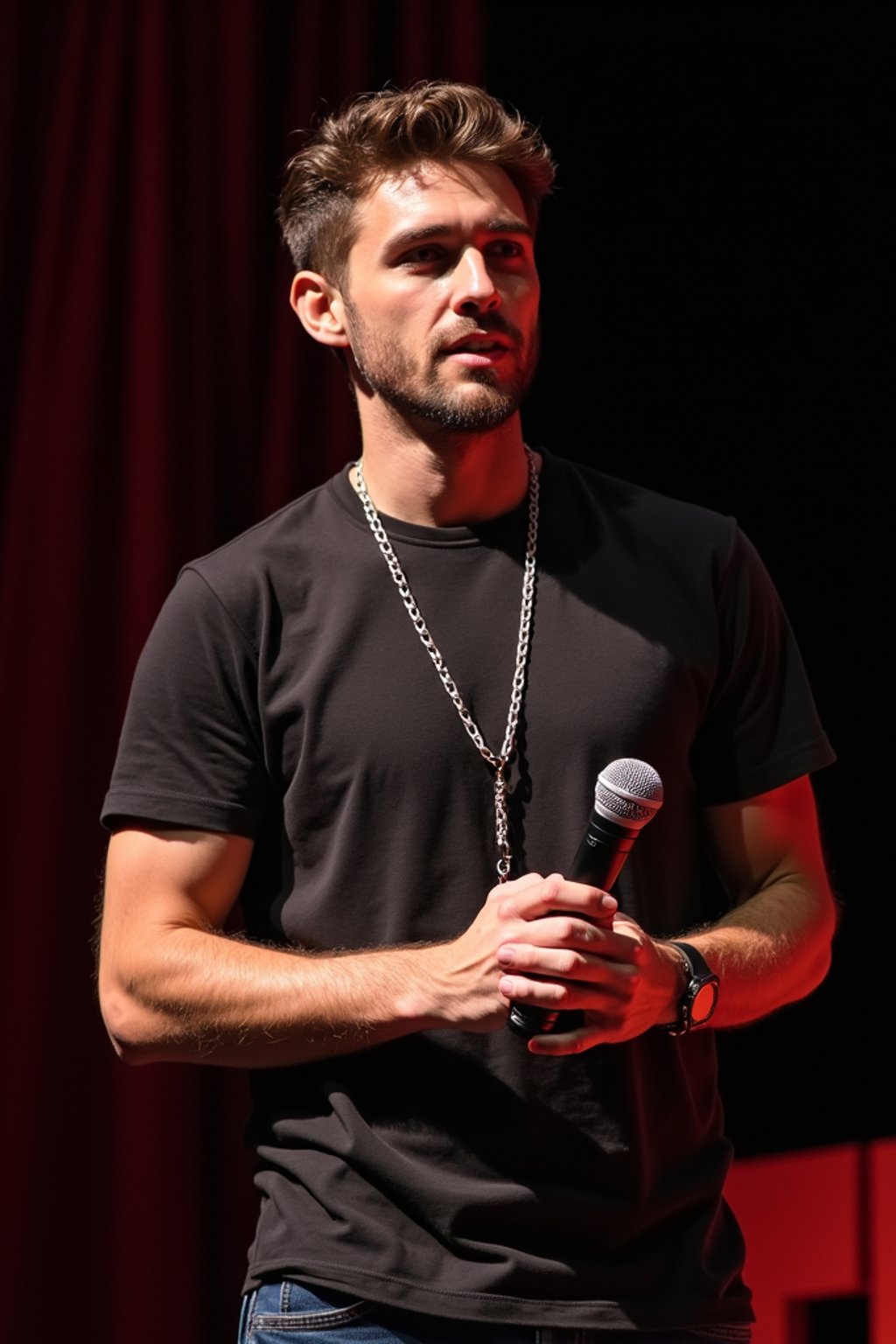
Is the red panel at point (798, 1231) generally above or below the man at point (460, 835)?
below

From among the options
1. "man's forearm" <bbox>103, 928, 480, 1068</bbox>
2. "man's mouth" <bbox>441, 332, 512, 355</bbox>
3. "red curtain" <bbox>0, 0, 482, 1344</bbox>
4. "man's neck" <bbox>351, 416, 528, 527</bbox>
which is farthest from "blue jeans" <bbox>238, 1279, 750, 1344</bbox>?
"red curtain" <bbox>0, 0, 482, 1344</bbox>

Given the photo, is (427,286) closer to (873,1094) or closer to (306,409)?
(306,409)

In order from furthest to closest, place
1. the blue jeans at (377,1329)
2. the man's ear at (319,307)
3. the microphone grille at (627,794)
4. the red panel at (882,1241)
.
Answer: the red panel at (882,1241), the man's ear at (319,307), the blue jeans at (377,1329), the microphone grille at (627,794)

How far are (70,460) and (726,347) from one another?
1.23 meters

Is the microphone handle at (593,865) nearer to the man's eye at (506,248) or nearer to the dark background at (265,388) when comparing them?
the man's eye at (506,248)

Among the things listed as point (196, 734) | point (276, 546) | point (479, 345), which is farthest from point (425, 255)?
point (196, 734)

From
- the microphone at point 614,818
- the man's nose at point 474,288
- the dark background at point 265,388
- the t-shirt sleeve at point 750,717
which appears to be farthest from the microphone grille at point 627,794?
the dark background at point 265,388

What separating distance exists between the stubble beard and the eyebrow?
0.11 m

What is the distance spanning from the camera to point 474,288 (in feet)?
6.82

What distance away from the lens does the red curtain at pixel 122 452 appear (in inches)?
114

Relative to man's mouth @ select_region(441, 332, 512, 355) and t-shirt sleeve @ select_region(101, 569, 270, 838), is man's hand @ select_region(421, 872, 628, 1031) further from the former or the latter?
man's mouth @ select_region(441, 332, 512, 355)

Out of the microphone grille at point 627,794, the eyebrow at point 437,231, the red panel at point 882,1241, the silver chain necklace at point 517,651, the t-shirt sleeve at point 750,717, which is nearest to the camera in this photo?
the microphone grille at point 627,794

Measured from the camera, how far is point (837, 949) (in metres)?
3.18

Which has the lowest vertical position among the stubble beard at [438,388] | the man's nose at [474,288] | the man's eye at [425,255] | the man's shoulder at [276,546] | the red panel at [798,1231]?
the red panel at [798,1231]
